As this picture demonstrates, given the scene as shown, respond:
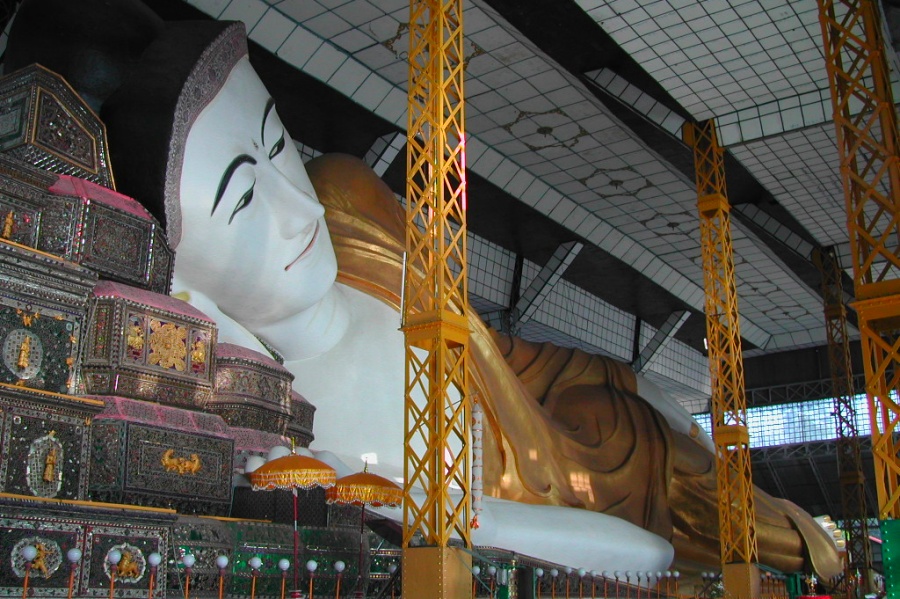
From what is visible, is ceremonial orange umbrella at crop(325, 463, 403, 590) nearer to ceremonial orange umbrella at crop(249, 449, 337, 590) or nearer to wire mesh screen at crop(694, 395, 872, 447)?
ceremonial orange umbrella at crop(249, 449, 337, 590)

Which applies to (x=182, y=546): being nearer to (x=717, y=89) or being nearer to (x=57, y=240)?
(x=57, y=240)

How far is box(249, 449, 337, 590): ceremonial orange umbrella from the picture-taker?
230 inches

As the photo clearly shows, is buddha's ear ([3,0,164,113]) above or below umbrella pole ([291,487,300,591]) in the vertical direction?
→ above

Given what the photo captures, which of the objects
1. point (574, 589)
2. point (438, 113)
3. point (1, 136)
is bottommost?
point (574, 589)

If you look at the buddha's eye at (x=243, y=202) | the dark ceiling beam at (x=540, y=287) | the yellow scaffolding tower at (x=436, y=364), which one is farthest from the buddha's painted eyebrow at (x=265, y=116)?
the dark ceiling beam at (x=540, y=287)

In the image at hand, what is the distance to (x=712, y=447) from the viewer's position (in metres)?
12.3

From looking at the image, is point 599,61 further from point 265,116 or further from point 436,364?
point 436,364

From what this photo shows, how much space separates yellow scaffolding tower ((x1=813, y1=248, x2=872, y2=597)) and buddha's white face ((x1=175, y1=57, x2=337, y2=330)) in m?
12.0

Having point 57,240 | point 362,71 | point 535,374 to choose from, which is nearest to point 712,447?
point 535,374

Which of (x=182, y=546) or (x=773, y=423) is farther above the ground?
(x=773, y=423)

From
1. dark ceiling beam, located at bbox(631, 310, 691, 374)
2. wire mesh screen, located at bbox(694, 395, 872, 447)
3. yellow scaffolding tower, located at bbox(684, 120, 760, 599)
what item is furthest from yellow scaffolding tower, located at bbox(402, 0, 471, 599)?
wire mesh screen, located at bbox(694, 395, 872, 447)

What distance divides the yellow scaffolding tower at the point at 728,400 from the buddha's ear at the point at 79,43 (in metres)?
7.43

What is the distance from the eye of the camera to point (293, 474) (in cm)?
586

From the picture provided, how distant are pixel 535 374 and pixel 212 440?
5.96m
